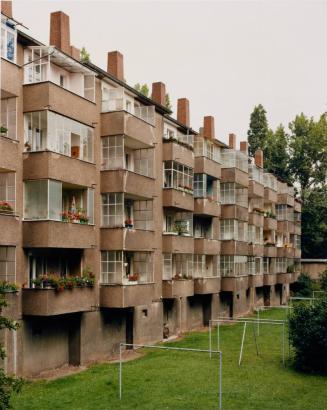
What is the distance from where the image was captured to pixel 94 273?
1303 inches

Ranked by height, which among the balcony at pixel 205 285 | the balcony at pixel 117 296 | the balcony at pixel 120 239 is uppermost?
the balcony at pixel 120 239

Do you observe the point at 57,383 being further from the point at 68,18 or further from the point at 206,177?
the point at 206,177

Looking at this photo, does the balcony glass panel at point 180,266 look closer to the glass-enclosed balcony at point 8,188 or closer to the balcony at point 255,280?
the balcony at point 255,280

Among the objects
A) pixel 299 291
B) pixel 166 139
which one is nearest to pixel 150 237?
pixel 166 139

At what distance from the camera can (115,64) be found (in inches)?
1491

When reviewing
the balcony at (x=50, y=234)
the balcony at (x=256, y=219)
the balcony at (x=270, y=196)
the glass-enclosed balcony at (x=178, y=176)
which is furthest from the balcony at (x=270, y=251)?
the balcony at (x=50, y=234)

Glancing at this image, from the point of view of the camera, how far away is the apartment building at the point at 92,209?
27969mm

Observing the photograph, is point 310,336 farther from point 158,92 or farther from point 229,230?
point 229,230

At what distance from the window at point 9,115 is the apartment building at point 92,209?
0.05 metres

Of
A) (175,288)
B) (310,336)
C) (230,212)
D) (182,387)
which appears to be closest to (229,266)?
(230,212)

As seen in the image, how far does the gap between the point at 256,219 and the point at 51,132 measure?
1434 inches

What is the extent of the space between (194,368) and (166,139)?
57.1ft

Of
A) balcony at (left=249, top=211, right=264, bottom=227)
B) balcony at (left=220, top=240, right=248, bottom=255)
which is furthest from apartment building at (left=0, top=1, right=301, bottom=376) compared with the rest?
balcony at (left=249, top=211, right=264, bottom=227)

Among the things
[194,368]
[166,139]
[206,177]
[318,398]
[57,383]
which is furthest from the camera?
[206,177]
